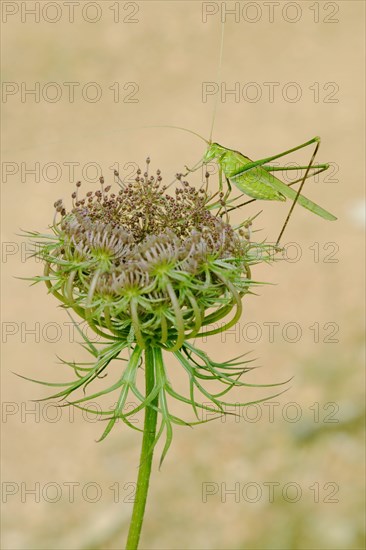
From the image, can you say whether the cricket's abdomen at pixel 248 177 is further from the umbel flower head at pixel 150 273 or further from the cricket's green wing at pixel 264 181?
the umbel flower head at pixel 150 273

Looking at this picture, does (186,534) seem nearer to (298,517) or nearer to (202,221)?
(298,517)

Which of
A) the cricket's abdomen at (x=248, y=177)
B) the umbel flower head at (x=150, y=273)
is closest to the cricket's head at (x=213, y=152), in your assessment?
the cricket's abdomen at (x=248, y=177)

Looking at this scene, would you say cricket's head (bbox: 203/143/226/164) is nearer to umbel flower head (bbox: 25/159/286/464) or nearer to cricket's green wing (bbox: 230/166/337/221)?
cricket's green wing (bbox: 230/166/337/221)

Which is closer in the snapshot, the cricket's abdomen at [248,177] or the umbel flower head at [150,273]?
the umbel flower head at [150,273]

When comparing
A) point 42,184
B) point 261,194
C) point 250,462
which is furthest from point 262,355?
point 261,194

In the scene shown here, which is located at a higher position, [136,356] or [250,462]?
[136,356]

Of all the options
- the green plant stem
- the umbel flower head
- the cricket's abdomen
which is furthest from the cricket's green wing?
the green plant stem

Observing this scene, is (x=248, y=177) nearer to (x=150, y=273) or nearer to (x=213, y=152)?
(x=213, y=152)
